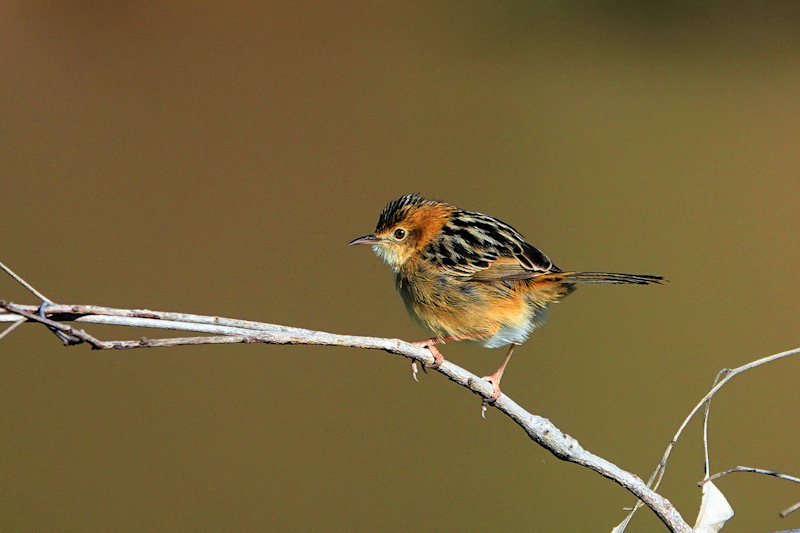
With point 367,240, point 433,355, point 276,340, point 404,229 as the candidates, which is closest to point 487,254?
point 404,229

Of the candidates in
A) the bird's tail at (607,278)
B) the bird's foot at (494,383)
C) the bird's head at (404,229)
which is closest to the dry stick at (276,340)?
the bird's foot at (494,383)

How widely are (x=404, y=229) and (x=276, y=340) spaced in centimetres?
189

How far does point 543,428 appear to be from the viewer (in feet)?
5.44

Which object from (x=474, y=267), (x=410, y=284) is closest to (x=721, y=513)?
(x=474, y=267)

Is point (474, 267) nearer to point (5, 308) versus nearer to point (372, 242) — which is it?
point (372, 242)

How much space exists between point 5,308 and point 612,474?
52.3 inches

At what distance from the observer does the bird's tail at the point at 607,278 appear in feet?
7.36

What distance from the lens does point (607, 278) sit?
97.0 inches

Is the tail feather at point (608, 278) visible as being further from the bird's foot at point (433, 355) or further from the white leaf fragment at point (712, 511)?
the white leaf fragment at point (712, 511)

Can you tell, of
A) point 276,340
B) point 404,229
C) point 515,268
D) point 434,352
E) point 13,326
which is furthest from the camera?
point 404,229

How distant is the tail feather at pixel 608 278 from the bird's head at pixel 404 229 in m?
0.71

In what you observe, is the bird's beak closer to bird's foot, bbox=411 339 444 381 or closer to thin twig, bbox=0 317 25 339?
bird's foot, bbox=411 339 444 381

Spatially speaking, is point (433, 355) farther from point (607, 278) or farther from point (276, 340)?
point (607, 278)

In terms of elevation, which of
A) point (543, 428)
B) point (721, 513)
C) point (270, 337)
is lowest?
point (721, 513)
